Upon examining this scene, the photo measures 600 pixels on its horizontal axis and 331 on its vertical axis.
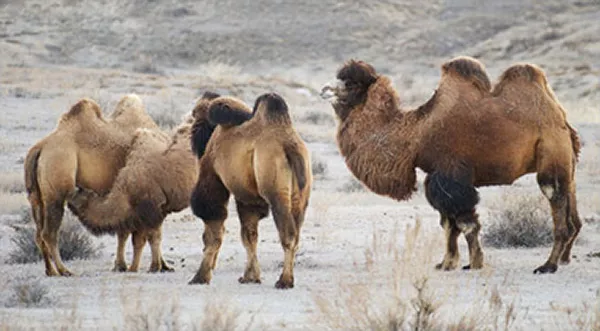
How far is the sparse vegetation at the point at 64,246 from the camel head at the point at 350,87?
327 cm

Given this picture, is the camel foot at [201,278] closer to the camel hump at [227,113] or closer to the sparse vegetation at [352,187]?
the camel hump at [227,113]

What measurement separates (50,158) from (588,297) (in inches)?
199

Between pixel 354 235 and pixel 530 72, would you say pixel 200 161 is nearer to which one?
pixel 530 72

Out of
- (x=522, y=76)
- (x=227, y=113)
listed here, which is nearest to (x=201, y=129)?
(x=227, y=113)

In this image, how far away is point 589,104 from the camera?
35906 mm

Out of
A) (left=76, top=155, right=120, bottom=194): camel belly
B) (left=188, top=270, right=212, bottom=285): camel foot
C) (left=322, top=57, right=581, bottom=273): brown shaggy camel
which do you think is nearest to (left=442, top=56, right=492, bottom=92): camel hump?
(left=322, top=57, right=581, bottom=273): brown shaggy camel

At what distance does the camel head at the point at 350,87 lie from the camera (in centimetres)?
1273

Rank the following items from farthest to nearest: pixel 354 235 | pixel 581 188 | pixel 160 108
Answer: pixel 160 108 → pixel 581 188 → pixel 354 235

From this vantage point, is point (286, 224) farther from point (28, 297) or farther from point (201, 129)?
point (28, 297)

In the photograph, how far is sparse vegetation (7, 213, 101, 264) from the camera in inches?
548

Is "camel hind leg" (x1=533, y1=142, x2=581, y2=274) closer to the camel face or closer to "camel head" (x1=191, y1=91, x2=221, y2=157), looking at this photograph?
the camel face

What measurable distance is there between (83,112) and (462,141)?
12.2 feet

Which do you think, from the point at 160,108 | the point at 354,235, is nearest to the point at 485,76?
the point at 354,235

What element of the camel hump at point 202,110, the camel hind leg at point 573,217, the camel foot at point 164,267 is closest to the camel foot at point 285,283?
the camel hump at point 202,110
